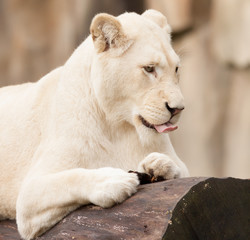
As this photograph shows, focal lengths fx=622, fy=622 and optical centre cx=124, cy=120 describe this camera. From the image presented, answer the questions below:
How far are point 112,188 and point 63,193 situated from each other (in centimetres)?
36

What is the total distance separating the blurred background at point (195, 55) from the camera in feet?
27.8

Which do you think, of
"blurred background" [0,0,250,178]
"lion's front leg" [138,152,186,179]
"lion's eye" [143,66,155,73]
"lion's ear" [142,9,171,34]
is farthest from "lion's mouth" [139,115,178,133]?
"blurred background" [0,0,250,178]

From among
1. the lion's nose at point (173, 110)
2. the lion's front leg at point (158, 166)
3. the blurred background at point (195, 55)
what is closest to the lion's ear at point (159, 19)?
the lion's nose at point (173, 110)

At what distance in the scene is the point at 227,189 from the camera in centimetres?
304

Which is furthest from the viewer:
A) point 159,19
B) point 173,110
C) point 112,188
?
point 159,19

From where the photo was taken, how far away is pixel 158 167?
3.41m

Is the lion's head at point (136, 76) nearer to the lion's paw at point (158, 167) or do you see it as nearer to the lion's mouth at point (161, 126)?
the lion's mouth at point (161, 126)

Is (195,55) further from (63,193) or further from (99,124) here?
(63,193)

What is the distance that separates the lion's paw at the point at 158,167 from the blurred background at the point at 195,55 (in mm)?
5027

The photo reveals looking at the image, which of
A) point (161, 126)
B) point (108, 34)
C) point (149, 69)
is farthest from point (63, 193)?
point (108, 34)

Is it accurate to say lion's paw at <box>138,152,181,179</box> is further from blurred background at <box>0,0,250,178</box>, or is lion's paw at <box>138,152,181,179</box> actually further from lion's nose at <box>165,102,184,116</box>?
blurred background at <box>0,0,250,178</box>

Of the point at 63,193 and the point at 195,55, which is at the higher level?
the point at 63,193

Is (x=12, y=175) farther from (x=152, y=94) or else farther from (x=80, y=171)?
(x=152, y=94)

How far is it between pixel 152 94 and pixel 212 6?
214 inches
